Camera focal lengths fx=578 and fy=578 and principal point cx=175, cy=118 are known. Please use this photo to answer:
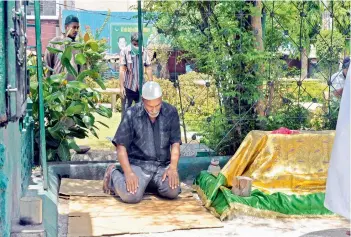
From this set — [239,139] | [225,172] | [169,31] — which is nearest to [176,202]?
[225,172]

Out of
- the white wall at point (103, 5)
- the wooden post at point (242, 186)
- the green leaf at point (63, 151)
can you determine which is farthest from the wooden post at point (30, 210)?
the white wall at point (103, 5)

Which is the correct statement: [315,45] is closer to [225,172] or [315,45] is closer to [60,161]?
[225,172]

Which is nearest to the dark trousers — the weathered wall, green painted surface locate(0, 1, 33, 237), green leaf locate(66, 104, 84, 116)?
green leaf locate(66, 104, 84, 116)

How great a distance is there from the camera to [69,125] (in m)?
6.27

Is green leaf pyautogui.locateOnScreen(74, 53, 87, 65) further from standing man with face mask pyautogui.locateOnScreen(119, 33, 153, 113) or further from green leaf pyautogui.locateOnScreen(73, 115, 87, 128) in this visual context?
standing man with face mask pyautogui.locateOnScreen(119, 33, 153, 113)

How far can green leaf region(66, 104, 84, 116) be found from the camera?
6059mm

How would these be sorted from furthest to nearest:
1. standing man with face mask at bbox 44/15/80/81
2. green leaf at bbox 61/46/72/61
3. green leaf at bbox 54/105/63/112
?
standing man with face mask at bbox 44/15/80/81, green leaf at bbox 61/46/72/61, green leaf at bbox 54/105/63/112

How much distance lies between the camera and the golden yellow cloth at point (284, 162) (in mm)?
5520

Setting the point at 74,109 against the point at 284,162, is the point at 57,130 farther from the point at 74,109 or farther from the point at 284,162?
the point at 284,162

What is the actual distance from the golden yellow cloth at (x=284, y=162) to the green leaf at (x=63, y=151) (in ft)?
5.77

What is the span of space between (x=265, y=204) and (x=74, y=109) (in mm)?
2255

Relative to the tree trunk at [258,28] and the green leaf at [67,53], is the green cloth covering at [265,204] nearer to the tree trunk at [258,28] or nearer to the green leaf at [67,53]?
the tree trunk at [258,28]

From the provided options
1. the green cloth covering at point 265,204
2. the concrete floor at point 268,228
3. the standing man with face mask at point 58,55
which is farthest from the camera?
the standing man with face mask at point 58,55

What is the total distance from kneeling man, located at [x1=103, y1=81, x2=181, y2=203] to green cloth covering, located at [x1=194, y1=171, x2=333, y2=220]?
0.44m
